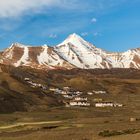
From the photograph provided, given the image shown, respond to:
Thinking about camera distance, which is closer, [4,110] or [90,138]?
[90,138]

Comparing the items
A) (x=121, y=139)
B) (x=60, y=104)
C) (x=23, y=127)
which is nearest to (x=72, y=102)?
(x=60, y=104)

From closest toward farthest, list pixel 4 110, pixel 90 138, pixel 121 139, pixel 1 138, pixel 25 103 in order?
pixel 121 139
pixel 90 138
pixel 1 138
pixel 4 110
pixel 25 103

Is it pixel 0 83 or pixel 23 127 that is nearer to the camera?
pixel 23 127

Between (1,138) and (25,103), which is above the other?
(25,103)

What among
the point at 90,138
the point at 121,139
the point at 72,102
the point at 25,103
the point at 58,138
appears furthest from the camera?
the point at 72,102

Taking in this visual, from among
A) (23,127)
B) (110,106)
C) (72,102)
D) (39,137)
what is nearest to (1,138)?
(39,137)

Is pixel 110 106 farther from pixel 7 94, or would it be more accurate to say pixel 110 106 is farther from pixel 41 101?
pixel 7 94

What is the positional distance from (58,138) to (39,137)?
11.5 feet

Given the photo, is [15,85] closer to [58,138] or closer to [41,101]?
[41,101]

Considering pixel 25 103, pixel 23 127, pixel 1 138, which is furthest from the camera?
pixel 25 103

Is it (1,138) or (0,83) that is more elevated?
(0,83)

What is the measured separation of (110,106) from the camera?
177 meters

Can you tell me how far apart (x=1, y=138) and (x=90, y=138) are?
52.2 ft

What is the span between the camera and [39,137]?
60094 millimetres
